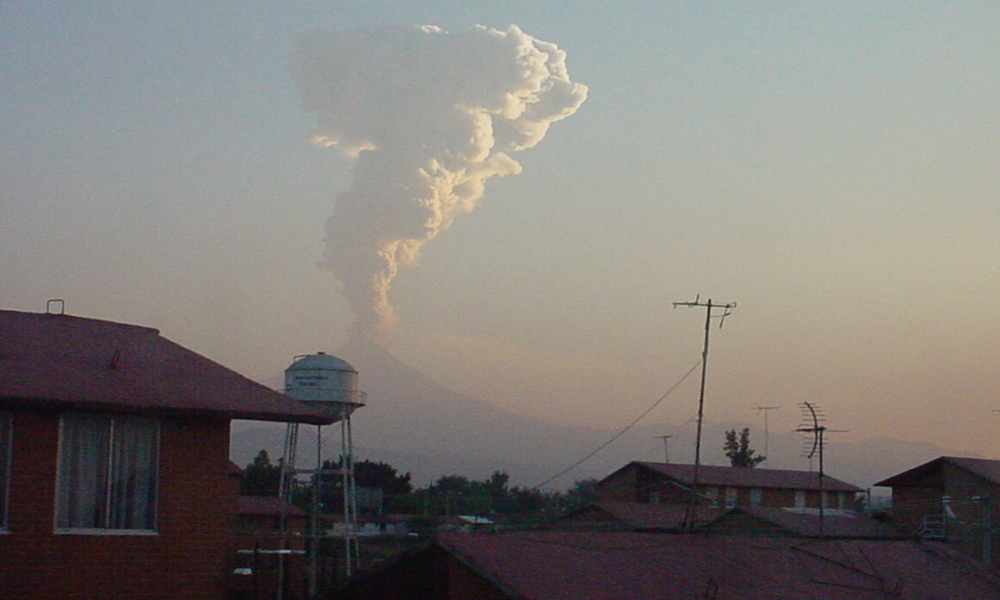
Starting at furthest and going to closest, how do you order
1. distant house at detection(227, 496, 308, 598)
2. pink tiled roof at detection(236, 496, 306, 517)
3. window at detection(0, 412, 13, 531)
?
1. pink tiled roof at detection(236, 496, 306, 517)
2. distant house at detection(227, 496, 308, 598)
3. window at detection(0, 412, 13, 531)

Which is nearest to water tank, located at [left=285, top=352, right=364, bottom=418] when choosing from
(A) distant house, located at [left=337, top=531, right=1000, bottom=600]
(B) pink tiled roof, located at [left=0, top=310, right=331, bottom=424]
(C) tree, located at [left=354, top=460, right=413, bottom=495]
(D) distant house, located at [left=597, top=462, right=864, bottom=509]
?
(B) pink tiled roof, located at [left=0, top=310, right=331, bottom=424]

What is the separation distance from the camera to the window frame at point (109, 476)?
16.3 m

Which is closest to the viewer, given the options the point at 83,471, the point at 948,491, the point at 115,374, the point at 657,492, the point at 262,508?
the point at 83,471

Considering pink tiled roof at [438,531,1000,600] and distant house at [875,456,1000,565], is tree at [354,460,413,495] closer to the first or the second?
distant house at [875,456,1000,565]

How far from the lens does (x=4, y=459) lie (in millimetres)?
15961

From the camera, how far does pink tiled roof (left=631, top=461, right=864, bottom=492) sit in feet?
200

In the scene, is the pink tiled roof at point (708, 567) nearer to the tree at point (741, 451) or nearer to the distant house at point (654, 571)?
the distant house at point (654, 571)

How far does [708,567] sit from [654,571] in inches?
35.0

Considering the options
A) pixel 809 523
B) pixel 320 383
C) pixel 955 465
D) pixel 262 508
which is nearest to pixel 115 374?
pixel 320 383

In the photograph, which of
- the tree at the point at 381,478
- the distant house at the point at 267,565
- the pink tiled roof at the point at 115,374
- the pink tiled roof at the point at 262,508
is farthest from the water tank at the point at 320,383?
the tree at the point at 381,478

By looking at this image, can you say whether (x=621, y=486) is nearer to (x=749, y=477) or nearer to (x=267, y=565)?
(x=749, y=477)

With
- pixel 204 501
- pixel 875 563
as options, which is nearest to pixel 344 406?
pixel 204 501

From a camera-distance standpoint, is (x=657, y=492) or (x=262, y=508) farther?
(x=657, y=492)

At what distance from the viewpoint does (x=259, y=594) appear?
108 feet
